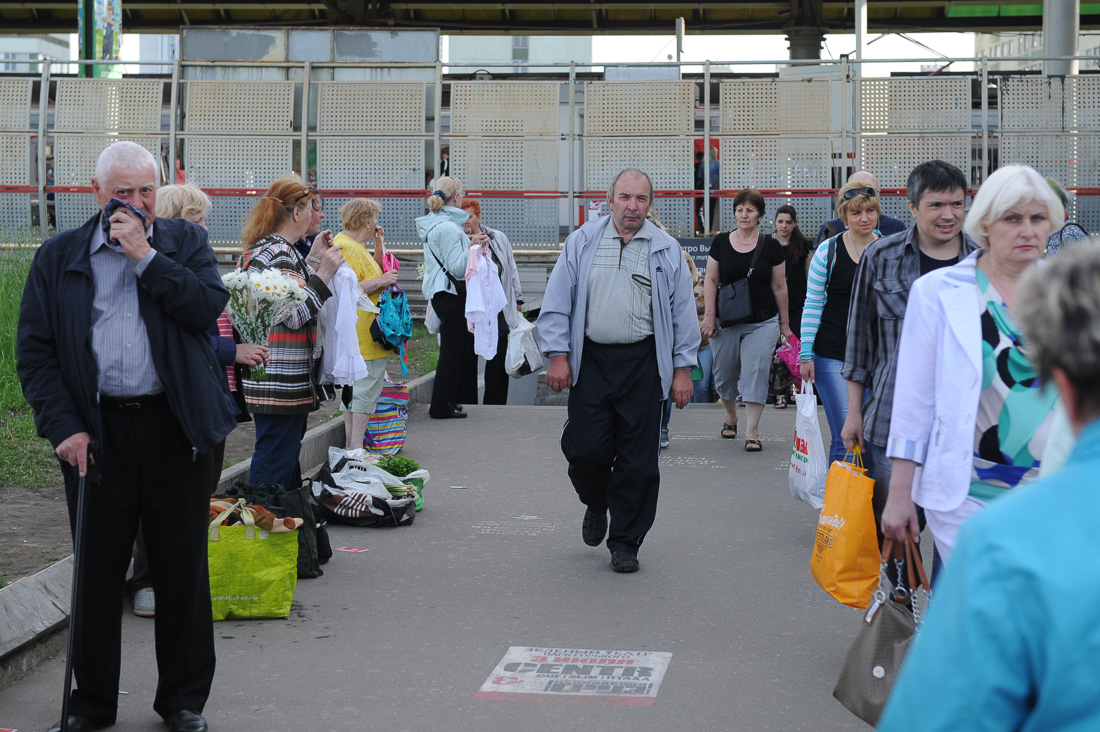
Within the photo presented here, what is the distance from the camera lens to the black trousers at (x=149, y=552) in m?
4.18

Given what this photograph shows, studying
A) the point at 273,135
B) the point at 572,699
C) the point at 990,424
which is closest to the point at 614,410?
the point at 572,699

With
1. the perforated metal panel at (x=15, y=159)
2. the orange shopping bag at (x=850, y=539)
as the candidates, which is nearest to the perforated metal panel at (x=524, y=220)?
the perforated metal panel at (x=15, y=159)

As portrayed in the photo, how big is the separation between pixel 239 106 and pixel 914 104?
29.5ft

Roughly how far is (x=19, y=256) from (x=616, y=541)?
878cm

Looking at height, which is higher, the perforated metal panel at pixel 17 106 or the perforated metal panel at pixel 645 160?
the perforated metal panel at pixel 17 106

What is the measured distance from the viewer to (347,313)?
6.75 metres

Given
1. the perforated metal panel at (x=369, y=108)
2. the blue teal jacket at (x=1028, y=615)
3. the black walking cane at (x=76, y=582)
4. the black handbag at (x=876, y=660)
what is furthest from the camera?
the perforated metal panel at (x=369, y=108)

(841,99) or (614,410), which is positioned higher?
(841,99)

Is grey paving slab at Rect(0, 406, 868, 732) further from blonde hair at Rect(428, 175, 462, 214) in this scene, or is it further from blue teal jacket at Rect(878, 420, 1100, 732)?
blonde hair at Rect(428, 175, 462, 214)

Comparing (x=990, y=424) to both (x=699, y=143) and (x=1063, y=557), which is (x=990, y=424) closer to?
(x=1063, y=557)

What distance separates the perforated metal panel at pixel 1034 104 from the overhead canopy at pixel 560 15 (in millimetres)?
12778

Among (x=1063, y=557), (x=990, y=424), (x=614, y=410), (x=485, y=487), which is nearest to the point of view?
(x=1063, y=557)

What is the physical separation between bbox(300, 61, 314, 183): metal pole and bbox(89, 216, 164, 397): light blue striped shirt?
42.2ft

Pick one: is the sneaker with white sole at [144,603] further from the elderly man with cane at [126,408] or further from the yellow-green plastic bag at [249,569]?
the elderly man with cane at [126,408]
